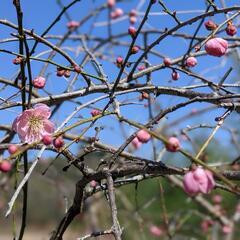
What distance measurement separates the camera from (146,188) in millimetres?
11125

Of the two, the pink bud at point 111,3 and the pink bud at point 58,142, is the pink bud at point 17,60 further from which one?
the pink bud at point 111,3

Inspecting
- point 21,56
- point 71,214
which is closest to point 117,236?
point 71,214

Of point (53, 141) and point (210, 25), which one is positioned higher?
point (210, 25)

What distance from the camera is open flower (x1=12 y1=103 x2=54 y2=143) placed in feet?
5.45

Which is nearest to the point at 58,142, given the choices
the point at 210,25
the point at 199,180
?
the point at 199,180

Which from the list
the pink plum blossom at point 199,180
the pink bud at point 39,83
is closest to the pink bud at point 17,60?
the pink bud at point 39,83

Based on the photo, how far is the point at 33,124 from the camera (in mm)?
1640

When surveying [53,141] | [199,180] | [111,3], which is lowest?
[199,180]

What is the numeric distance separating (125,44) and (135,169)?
1.73 m

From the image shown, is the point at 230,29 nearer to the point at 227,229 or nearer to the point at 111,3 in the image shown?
the point at 111,3

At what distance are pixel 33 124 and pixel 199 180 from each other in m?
0.65

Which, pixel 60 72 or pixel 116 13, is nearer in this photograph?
pixel 60 72

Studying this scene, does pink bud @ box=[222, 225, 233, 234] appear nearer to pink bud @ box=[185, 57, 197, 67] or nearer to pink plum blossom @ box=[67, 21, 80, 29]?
pink plum blossom @ box=[67, 21, 80, 29]

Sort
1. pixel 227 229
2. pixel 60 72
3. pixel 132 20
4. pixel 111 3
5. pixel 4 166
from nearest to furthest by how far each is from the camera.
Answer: pixel 4 166, pixel 60 72, pixel 132 20, pixel 111 3, pixel 227 229
